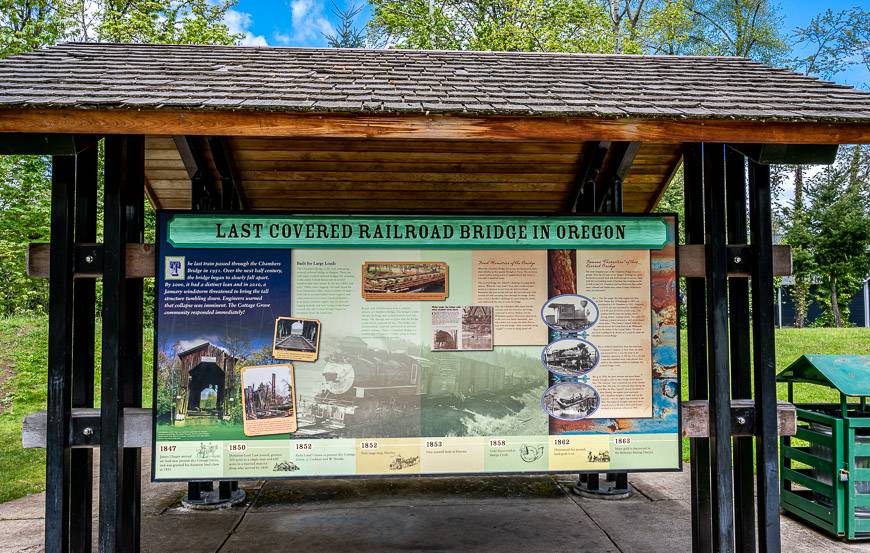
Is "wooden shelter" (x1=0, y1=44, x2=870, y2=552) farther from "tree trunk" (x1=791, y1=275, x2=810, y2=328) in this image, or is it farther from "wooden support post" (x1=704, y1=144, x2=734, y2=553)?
"tree trunk" (x1=791, y1=275, x2=810, y2=328)

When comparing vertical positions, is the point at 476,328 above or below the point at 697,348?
above

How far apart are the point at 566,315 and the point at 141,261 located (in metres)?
2.73

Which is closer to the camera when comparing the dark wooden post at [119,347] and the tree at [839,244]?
the dark wooden post at [119,347]

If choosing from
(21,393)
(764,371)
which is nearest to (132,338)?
(764,371)

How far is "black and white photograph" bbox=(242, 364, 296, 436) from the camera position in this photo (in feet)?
13.0

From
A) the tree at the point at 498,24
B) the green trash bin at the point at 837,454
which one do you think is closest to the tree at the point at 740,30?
the tree at the point at 498,24

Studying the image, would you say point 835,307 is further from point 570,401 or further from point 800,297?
point 570,401

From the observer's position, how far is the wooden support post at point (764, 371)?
391cm

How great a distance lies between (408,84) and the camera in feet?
13.6

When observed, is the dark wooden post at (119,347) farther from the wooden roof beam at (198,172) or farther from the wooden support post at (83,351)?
the wooden roof beam at (198,172)

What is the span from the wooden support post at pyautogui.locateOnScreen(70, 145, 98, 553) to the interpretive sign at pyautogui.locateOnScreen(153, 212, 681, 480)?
464 mm

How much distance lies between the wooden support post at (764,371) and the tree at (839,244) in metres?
17.1

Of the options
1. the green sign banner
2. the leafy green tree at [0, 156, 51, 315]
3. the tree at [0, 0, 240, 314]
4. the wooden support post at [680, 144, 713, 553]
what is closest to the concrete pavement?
the wooden support post at [680, 144, 713, 553]

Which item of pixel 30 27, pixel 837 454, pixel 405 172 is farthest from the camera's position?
pixel 30 27
